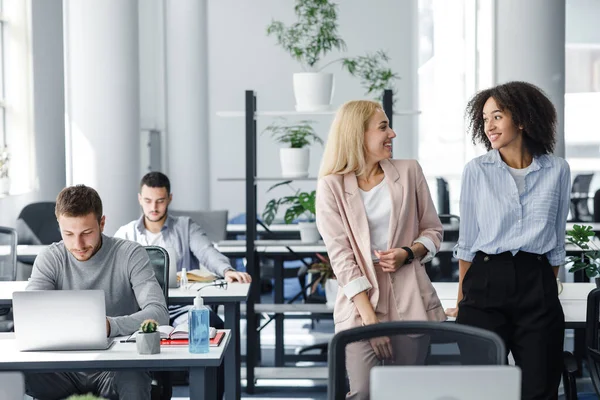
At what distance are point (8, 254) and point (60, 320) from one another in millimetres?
2251

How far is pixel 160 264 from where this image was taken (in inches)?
149

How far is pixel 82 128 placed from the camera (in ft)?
19.5

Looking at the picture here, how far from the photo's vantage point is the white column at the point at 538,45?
543 cm

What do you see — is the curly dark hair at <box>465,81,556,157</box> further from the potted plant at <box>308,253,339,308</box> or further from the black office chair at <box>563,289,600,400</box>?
the potted plant at <box>308,253,339,308</box>

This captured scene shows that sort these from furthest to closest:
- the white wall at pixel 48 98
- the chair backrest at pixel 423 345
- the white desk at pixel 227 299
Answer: the white wall at pixel 48 98 < the white desk at pixel 227 299 < the chair backrest at pixel 423 345

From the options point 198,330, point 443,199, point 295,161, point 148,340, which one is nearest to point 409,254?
point 198,330

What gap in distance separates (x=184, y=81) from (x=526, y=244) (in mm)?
7368

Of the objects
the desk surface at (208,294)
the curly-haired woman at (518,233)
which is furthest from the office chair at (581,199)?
the curly-haired woman at (518,233)

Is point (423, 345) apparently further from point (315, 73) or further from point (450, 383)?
point (315, 73)

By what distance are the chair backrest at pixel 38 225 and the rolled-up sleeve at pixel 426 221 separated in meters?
4.19

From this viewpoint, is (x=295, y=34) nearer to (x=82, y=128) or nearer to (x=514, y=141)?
(x=82, y=128)

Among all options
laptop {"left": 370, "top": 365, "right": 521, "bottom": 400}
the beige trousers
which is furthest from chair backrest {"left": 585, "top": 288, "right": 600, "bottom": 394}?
laptop {"left": 370, "top": 365, "right": 521, "bottom": 400}

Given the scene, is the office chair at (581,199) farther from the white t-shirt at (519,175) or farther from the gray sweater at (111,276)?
the gray sweater at (111,276)

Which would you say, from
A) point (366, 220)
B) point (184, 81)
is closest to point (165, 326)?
point (366, 220)
